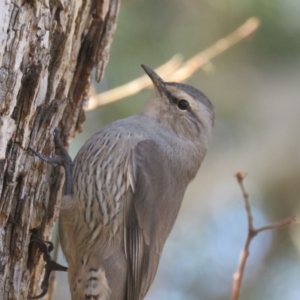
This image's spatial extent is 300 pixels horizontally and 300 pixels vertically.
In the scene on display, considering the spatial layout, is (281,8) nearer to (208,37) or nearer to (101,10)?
(208,37)

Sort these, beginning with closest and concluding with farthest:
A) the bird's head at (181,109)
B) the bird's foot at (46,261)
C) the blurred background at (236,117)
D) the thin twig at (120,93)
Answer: the bird's foot at (46,261)
the thin twig at (120,93)
the bird's head at (181,109)
the blurred background at (236,117)

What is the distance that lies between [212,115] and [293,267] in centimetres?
286

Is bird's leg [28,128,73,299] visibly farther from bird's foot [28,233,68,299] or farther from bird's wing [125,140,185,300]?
bird's wing [125,140,185,300]

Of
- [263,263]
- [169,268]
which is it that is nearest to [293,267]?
[263,263]

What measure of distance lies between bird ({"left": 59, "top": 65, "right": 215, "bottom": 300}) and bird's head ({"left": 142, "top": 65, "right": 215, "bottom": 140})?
256 mm

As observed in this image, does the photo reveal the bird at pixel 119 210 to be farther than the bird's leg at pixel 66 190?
Yes

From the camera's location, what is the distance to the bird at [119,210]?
3.39 meters

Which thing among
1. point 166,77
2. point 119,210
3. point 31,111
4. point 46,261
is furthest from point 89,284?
point 166,77

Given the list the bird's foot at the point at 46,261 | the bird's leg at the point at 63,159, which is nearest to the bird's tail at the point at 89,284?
the bird's foot at the point at 46,261

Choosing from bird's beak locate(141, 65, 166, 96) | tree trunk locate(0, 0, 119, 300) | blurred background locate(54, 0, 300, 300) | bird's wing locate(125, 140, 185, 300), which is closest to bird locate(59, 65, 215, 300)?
bird's wing locate(125, 140, 185, 300)

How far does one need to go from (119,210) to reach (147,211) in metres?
0.22

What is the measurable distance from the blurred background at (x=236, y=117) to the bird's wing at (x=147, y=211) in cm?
250

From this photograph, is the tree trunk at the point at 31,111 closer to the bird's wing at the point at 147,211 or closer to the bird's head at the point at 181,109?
the bird's wing at the point at 147,211

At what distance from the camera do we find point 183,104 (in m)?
4.22
